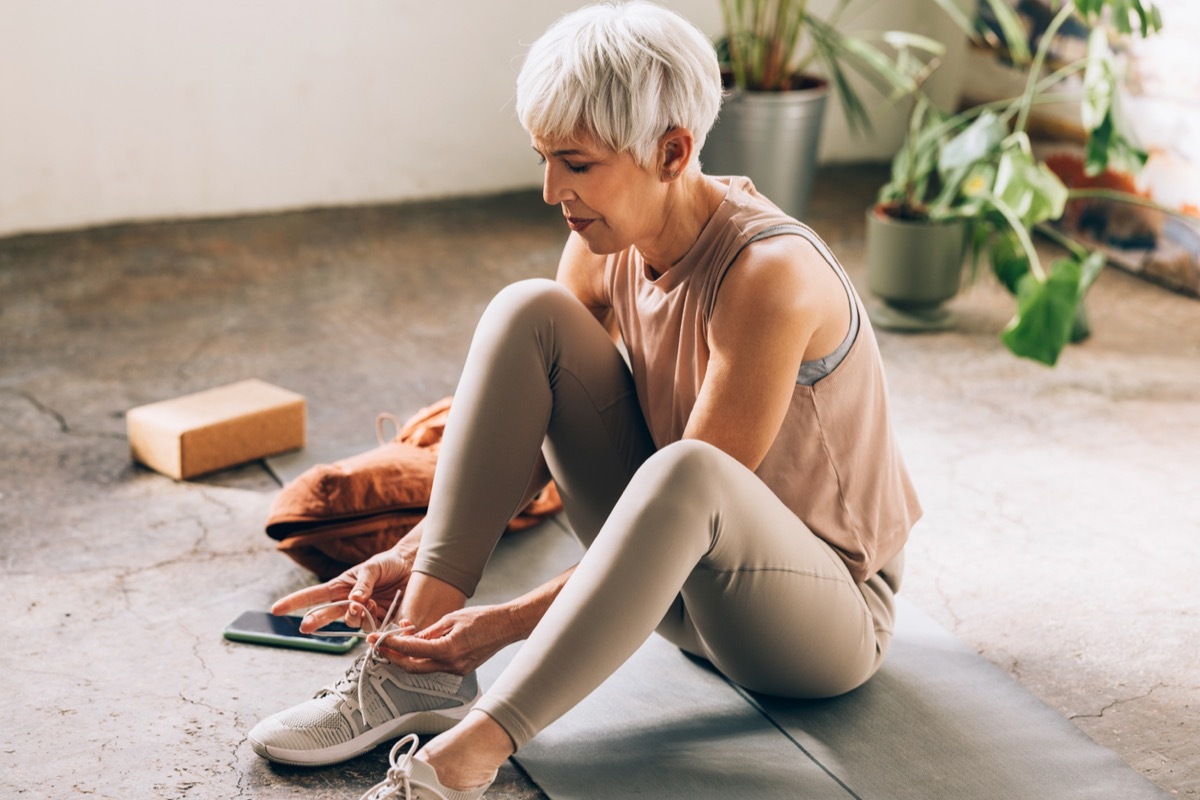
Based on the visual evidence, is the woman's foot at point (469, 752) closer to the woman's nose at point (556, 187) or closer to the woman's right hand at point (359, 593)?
the woman's right hand at point (359, 593)

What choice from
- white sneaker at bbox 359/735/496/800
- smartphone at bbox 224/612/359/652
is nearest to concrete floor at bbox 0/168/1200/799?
smartphone at bbox 224/612/359/652

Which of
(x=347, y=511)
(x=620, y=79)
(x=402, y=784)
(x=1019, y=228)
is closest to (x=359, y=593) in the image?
(x=402, y=784)

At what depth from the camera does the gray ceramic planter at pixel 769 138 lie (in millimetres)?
3689

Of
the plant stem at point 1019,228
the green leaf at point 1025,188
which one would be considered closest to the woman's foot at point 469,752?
the plant stem at point 1019,228

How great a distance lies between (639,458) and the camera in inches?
65.6

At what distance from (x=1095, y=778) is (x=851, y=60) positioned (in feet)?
11.3

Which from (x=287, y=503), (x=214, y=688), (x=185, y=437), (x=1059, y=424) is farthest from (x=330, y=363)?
(x=1059, y=424)

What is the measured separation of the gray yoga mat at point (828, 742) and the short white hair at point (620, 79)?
72 centimetres

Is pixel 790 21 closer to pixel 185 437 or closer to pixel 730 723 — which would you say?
pixel 185 437

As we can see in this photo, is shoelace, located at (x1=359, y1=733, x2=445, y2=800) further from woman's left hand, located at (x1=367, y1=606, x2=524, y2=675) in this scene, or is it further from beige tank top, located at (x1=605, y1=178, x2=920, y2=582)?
beige tank top, located at (x1=605, y1=178, x2=920, y2=582)

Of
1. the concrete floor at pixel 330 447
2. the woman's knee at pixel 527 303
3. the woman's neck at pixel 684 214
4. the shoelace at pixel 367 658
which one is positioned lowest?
the concrete floor at pixel 330 447

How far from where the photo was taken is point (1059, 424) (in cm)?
280

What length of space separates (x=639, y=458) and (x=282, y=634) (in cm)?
60

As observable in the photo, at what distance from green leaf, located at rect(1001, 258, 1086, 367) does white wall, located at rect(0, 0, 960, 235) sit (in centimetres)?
197
